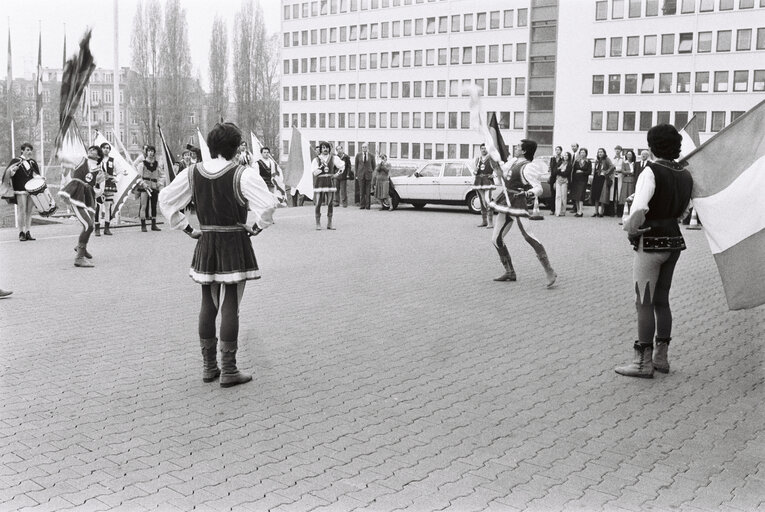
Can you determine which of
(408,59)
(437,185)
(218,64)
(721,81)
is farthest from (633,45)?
(437,185)

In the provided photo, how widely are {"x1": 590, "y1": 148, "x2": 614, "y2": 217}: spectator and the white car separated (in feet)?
11.7

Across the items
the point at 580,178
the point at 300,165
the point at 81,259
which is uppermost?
the point at 300,165

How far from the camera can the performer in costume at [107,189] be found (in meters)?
16.6

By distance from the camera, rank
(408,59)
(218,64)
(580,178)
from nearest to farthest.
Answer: (580,178), (218,64), (408,59)

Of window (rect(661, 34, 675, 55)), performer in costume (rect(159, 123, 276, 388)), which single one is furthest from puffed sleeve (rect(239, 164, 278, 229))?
window (rect(661, 34, 675, 55))

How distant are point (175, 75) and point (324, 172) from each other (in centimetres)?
4023

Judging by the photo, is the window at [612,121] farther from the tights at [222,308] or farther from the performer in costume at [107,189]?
the tights at [222,308]

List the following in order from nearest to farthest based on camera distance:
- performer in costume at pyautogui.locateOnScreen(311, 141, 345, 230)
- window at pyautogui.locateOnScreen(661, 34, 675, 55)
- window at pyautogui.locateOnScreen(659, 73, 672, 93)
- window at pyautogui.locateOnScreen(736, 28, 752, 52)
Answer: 1. performer in costume at pyautogui.locateOnScreen(311, 141, 345, 230)
2. window at pyautogui.locateOnScreen(736, 28, 752, 52)
3. window at pyautogui.locateOnScreen(661, 34, 675, 55)
4. window at pyautogui.locateOnScreen(659, 73, 672, 93)

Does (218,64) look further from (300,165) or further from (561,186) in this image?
(300,165)

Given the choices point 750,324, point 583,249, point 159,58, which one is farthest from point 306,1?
point 750,324

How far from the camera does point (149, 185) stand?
63.2 ft

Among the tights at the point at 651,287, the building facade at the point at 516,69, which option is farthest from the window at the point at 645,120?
the tights at the point at 651,287

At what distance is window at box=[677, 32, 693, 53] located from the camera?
6181 cm

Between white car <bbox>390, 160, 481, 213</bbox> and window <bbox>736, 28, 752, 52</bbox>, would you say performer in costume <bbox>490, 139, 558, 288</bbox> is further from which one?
window <bbox>736, 28, 752, 52</bbox>
